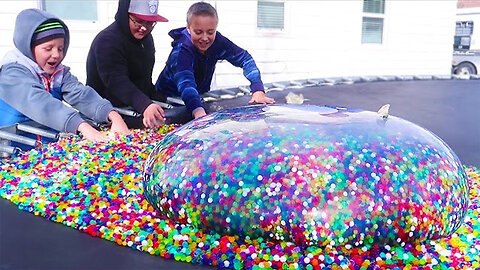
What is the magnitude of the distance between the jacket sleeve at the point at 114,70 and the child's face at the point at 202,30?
31cm

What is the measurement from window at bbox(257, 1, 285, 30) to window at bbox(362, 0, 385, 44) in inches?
50.7

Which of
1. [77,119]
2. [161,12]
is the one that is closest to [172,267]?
[77,119]

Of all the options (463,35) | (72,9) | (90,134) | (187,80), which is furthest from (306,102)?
(463,35)

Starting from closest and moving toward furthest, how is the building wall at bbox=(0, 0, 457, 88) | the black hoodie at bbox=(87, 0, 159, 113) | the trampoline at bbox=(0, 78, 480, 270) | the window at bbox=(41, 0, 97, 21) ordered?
1. the trampoline at bbox=(0, 78, 480, 270)
2. the black hoodie at bbox=(87, 0, 159, 113)
3. the window at bbox=(41, 0, 97, 21)
4. the building wall at bbox=(0, 0, 457, 88)

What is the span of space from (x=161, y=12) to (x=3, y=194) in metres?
3.15

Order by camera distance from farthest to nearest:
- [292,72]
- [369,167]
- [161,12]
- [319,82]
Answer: [292,72] < [161,12] < [319,82] < [369,167]

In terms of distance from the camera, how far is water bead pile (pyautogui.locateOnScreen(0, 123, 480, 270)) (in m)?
0.83

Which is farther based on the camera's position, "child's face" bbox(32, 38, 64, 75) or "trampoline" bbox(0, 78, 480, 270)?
"child's face" bbox(32, 38, 64, 75)

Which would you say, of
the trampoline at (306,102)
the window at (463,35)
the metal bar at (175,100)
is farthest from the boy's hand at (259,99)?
the window at (463,35)

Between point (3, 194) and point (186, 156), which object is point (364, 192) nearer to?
point (186, 156)

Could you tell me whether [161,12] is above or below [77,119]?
above

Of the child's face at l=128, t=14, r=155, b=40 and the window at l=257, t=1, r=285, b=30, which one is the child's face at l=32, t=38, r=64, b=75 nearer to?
the child's face at l=128, t=14, r=155, b=40

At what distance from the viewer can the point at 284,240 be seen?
89 cm

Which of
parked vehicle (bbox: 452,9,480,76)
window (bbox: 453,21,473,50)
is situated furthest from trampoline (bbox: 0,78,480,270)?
window (bbox: 453,21,473,50)
